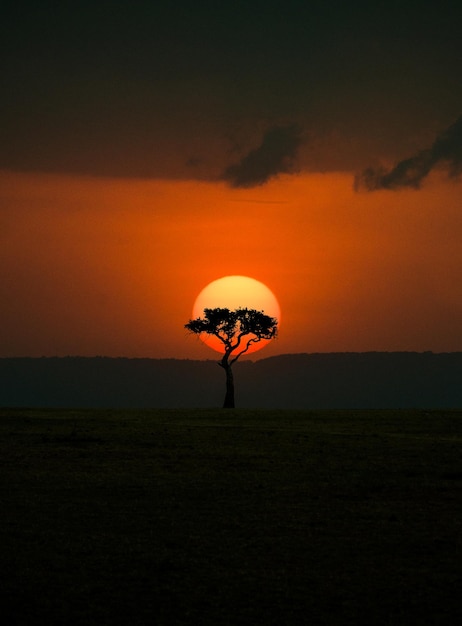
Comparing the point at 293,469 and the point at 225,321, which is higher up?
the point at 225,321

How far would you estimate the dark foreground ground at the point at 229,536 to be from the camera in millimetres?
14094

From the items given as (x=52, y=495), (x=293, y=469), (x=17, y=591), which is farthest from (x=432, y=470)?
(x=17, y=591)

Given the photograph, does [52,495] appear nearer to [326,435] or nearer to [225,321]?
[326,435]

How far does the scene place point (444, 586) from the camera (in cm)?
1537

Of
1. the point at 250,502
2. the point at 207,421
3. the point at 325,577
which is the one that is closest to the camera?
the point at 325,577

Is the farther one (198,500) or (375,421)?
(375,421)

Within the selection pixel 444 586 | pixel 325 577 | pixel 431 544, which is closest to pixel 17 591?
pixel 325 577

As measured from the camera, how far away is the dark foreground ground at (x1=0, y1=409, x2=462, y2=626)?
46.2 feet

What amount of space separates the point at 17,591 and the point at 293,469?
19468 millimetres

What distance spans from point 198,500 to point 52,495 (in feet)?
13.6

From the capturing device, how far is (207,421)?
67.6m

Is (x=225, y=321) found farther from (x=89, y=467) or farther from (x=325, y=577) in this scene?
(x=325, y=577)

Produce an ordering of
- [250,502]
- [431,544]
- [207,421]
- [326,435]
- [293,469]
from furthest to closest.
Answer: [207,421]
[326,435]
[293,469]
[250,502]
[431,544]

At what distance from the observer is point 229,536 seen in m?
19.8
